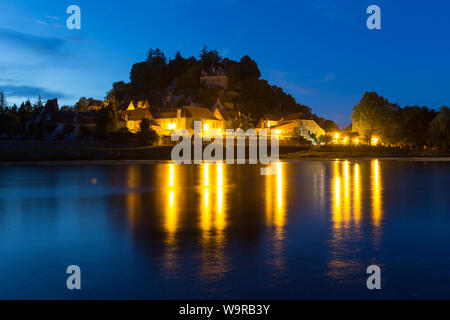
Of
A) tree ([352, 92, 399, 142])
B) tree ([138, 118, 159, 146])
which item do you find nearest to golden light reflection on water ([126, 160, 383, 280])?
tree ([138, 118, 159, 146])

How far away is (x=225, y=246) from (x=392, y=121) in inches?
3790

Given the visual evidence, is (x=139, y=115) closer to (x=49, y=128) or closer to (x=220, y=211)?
(x=49, y=128)

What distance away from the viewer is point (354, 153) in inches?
3430

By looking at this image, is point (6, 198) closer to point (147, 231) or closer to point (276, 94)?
point (147, 231)

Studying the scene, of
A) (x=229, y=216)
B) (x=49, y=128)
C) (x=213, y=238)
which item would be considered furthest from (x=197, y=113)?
(x=213, y=238)

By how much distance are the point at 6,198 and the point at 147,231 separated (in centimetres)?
1368

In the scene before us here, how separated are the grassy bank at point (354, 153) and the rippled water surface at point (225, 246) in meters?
61.2

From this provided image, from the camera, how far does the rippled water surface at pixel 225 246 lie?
8.81m

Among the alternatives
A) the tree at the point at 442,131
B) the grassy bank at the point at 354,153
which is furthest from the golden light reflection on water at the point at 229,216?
the tree at the point at 442,131

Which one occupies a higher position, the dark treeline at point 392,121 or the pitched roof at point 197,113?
the pitched roof at point 197,113

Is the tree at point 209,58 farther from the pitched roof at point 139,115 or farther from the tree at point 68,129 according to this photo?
the tree at point 68,129

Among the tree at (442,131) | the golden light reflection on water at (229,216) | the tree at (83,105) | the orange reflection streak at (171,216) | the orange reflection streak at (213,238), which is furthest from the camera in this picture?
the tree at (83,105)

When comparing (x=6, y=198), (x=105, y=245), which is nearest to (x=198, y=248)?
(x=105, y=245)
